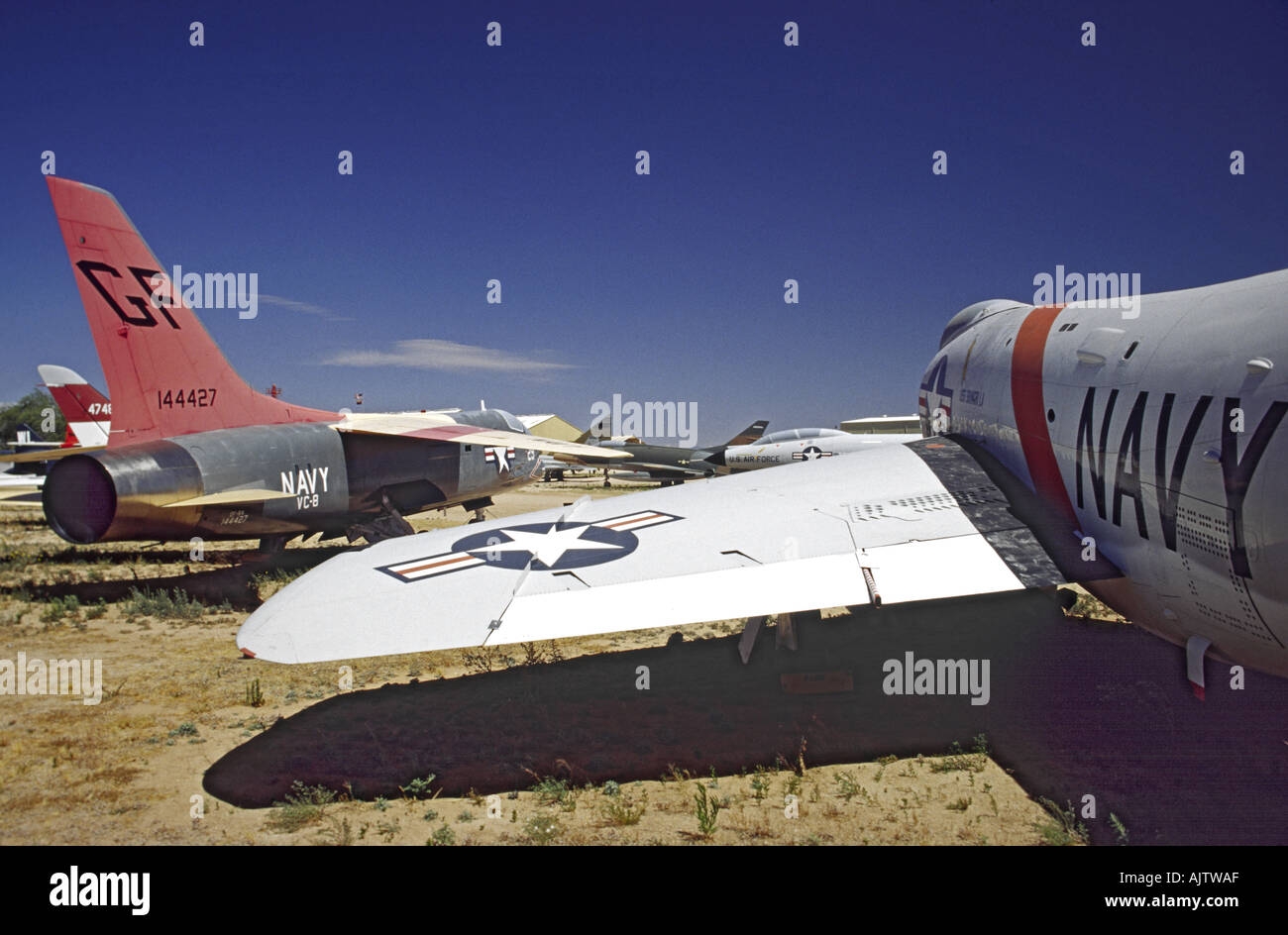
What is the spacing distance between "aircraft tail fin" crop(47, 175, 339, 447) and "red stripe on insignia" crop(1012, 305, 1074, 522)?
13.0 metres

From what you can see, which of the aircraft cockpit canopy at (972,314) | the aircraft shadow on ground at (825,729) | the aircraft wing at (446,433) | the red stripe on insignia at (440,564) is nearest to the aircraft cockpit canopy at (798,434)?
the aircraft wing at (446,433)

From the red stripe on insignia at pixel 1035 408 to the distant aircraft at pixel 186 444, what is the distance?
30.7 ft

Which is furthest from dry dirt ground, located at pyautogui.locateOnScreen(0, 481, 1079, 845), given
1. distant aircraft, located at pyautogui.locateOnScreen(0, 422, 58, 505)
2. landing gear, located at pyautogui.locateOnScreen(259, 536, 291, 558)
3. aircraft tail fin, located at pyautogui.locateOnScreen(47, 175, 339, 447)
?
distant aircraft, located at pyautogui.locateOnScreen(0, 422, 58, 505)

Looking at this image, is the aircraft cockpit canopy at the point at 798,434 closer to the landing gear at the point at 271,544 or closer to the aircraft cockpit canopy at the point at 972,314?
the aircraft cockpit canopy at the point at 972,314

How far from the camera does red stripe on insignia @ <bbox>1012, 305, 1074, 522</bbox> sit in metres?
6.64

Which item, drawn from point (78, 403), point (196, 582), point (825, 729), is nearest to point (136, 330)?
point (196, 582)

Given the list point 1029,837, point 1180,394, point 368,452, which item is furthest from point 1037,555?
point 368,452

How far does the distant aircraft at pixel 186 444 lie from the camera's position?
10.6 metres

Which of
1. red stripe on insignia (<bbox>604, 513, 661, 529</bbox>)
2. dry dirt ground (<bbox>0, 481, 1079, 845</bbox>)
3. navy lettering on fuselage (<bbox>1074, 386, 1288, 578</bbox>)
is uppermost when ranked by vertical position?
navy lettering on fuselage (<bbox>1074, 386, 1288, 578</bbox>)

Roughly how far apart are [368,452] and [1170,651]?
14.2 m

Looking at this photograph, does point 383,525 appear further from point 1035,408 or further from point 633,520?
point 1035,408

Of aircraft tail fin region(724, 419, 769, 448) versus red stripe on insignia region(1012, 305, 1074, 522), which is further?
aircraft tail fin region(724, 419, 769, 448)

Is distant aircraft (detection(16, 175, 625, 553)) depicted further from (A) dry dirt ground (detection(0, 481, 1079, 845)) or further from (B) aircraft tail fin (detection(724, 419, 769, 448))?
(B) aircraft tail fin (detection(724, 419, 769, 448))

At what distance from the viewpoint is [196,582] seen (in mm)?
13945
